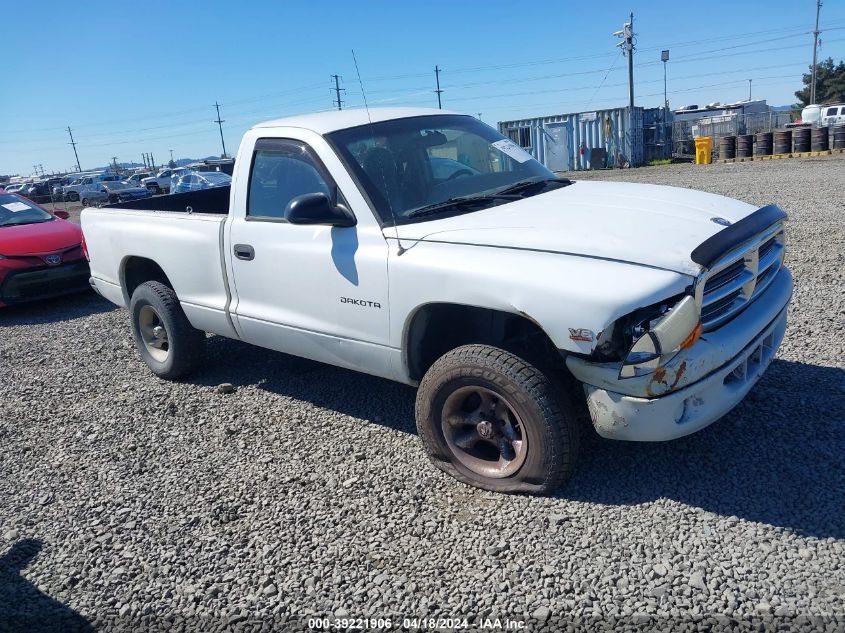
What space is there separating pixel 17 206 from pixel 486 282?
30.5 ft

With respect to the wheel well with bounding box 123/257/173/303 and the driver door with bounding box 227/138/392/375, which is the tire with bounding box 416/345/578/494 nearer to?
the driver door with bounding box 227/138/392/375

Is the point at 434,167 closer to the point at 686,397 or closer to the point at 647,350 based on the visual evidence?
the point at 647,350

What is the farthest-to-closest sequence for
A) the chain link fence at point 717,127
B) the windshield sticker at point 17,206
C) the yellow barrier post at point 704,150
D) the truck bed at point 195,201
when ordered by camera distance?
the chain link fence at point 717,127 → the yellow barrier post at point 704,150 → the windshield sticker at point 17,206 → the truck bed at point 195,201

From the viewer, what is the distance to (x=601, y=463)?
12.0 ft

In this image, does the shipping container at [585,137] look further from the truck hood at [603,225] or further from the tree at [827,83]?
the tree at [827,83]

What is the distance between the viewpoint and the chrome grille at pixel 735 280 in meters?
3.05

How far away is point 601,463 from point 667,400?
34.7 inches

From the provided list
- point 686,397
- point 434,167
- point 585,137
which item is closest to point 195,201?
point 434,167

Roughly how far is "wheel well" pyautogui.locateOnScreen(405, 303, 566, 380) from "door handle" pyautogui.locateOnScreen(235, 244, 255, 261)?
1.36m

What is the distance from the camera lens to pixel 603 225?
3.30m

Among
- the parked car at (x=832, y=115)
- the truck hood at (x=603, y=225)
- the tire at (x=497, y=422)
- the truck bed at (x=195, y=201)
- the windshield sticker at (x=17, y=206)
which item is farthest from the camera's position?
the parked car at (x=832, y=115)

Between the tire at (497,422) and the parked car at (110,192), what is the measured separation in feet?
104

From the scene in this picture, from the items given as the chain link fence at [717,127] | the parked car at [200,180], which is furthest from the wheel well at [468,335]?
the chain link fence at [717,127]

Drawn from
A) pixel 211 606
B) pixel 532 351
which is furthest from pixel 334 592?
pixel 532 351
